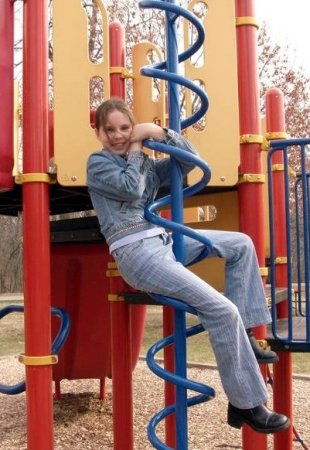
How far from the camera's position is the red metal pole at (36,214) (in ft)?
9.78

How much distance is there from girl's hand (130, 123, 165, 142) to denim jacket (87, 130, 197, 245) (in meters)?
0.03

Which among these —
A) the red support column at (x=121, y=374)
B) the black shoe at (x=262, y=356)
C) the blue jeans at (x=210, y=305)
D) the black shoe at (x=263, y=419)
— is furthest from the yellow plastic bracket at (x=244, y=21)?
the black shoe at (x=263, y=419)

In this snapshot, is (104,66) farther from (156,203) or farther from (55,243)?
(55,243)

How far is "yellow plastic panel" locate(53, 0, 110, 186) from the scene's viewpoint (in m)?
3.08

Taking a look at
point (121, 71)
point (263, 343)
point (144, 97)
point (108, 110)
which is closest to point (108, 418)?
point (263, 343)

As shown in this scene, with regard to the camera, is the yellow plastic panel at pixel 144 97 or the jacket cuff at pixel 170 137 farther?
Answer: the yellow plastic panel at pixel 144 97

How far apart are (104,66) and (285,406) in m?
2.54

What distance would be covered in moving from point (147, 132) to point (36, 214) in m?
0.86

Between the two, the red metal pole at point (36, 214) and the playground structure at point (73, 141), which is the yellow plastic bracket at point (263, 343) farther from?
the red metal pole at point (36, 214)

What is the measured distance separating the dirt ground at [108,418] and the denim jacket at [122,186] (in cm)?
292

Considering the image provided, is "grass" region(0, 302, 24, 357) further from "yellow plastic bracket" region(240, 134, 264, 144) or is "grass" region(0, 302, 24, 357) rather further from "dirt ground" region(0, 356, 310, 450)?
"yellow plastic bracket" region(240, 134, 264, 144)

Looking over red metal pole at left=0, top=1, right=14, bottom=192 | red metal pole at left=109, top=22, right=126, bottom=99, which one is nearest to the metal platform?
red metal pole at left=0, top=1, right=14, bottom=192

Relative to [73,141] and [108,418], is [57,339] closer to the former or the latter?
[73,141]

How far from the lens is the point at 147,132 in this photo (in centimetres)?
241
